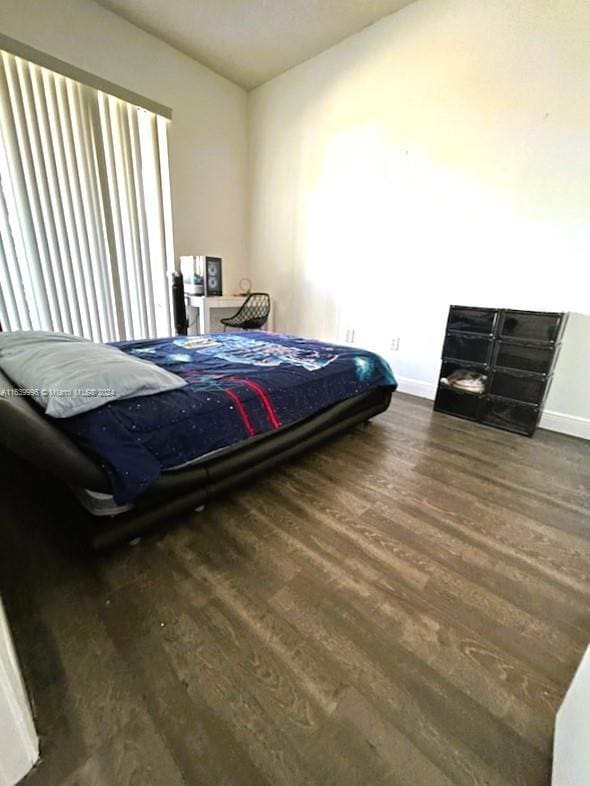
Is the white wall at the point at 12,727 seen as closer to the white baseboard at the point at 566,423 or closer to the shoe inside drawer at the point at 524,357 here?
→ the shoe inside drawer at the point at 524,357

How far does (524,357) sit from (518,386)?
210 mm

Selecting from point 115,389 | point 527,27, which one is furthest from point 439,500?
point 527,27

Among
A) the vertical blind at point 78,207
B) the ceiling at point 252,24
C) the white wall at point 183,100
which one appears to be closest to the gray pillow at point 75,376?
the vertical blind at point 78,207

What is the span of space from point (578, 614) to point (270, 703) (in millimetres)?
1027

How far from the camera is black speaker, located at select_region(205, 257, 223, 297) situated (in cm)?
373

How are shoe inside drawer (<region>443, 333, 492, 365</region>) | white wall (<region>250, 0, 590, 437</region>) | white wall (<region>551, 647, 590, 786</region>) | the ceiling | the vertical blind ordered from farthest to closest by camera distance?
1. the ceiling
2. the vertical blind
3. shoe inside drawer (<region>443, 333, 492, 365</region>)
4. white wall (<region>250, 0, 590, 437</region>)
5. white wall (<region>551, 647, 590, 786</region>)

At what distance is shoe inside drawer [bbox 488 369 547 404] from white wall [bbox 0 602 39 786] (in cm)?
279

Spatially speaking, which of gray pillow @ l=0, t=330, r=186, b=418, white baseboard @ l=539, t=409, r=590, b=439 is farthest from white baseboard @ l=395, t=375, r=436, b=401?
gray pillow @ l=0, t=330, r=186, b=418

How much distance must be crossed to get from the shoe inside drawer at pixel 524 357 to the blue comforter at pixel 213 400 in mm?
843

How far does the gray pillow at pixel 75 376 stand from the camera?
Result: 3.64 feet

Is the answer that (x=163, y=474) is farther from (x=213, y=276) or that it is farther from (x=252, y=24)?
(x=252, y=24)

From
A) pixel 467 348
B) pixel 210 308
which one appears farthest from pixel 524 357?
pixel 210 308

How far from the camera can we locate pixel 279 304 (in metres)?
4.35

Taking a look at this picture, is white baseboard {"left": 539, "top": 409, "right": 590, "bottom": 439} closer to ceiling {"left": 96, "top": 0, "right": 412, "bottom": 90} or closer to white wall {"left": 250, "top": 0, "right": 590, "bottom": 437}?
white wall {"left": 250, "top": 0, "right": 590, "bottom": 437}
